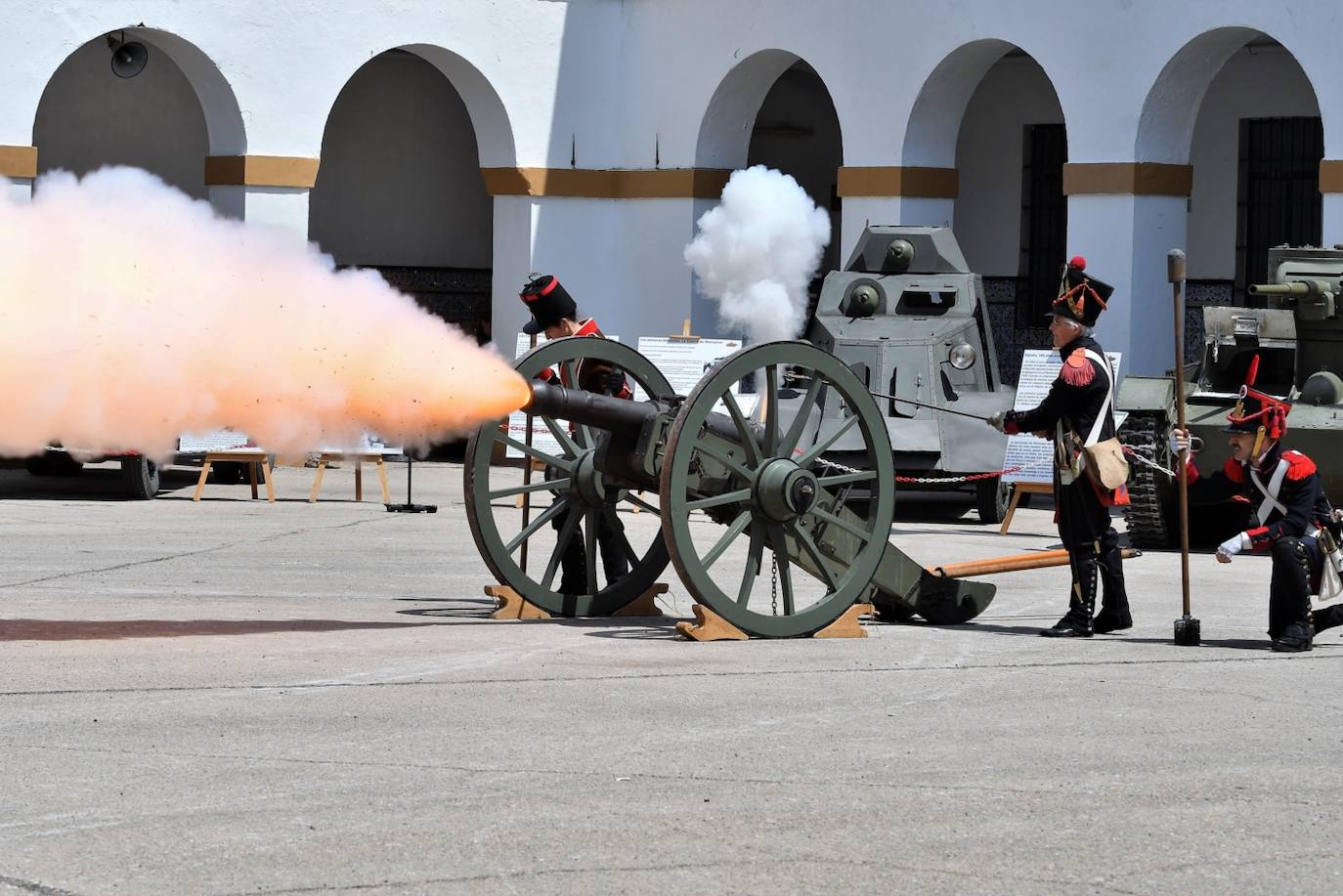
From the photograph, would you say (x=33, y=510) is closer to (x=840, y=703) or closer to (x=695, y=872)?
(x=840, y=703)

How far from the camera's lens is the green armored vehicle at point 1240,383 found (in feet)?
53.3

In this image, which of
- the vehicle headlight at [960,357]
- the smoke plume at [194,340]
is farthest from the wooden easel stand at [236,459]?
the smoke plume at [194,340]

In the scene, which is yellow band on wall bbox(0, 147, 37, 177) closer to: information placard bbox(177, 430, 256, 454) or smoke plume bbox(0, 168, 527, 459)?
information placard bbox(177, 430, 256, 454)

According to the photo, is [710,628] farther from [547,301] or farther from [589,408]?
[547,301]

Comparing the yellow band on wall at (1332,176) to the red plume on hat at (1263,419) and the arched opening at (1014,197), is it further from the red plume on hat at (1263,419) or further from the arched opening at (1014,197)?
the red plume on hat at (1263,419)

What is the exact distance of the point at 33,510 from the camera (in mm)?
17453

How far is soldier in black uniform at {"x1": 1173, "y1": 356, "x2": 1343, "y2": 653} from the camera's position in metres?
10.4

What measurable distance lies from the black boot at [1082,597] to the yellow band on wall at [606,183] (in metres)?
12.7

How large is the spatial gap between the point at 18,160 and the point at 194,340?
1159 centimetres

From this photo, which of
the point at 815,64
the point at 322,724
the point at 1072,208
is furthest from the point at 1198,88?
the point at 322,724

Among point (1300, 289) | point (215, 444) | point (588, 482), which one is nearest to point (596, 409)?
point (588, 482)

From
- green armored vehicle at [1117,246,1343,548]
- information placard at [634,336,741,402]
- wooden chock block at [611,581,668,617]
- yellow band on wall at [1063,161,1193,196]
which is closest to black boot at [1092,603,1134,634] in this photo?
wooden chock block at [611,581,668,617]

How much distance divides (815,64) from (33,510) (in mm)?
9048

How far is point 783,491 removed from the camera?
10242 millimetres
